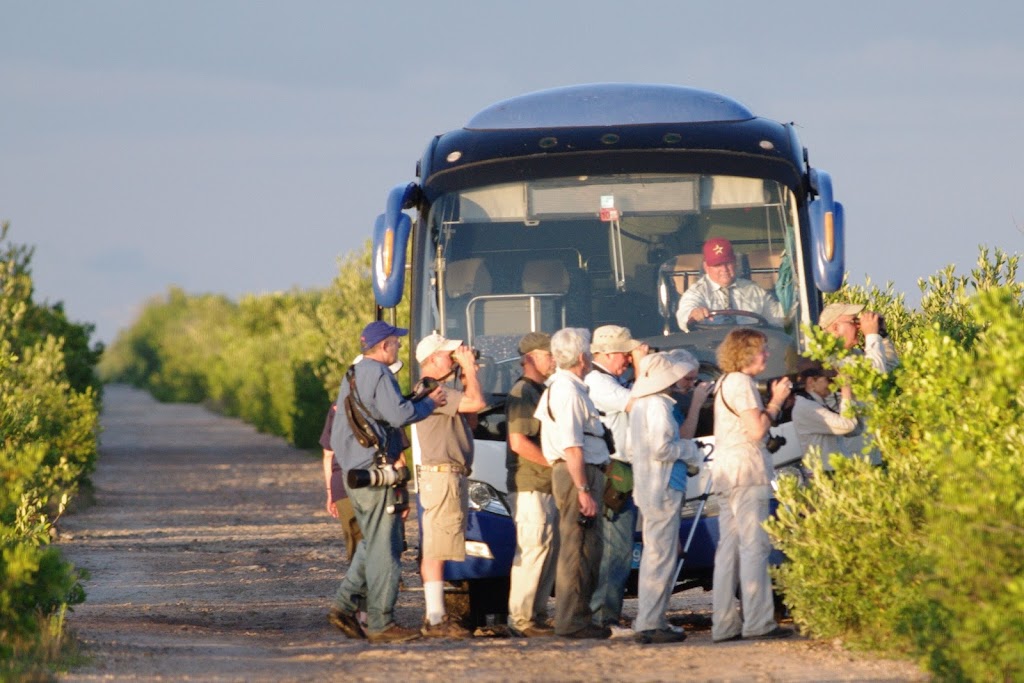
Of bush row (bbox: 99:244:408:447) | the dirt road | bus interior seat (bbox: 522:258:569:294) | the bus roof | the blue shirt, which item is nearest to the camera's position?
the dirt road

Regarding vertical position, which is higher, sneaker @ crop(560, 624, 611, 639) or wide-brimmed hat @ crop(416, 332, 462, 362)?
wide-brimmed hat @ crop(416, 332, 462, 362)

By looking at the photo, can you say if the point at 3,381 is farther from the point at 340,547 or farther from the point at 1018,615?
the point at 1018,615

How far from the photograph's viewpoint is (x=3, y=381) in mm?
17609

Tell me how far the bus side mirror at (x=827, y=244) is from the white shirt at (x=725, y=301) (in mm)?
361

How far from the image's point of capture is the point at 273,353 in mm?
53812

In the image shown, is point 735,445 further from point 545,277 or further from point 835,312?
point 545,277

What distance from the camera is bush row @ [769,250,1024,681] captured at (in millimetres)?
7633

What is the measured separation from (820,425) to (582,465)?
4.92 feet

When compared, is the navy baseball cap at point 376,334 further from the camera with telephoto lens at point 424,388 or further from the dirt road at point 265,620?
the dirt road at point 265,620

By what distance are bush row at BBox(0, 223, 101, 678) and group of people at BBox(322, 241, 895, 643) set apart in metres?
1.93

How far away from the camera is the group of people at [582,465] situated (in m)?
10.1

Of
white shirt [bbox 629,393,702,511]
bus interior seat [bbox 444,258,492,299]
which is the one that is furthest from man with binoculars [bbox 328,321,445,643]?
white shirt [bbox 629,393,702,511]

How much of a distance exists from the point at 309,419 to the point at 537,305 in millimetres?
28665

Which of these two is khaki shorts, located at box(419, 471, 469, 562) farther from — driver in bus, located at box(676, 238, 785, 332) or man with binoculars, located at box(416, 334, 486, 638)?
driver in bus, located at box(676, 238, 785, 332)
